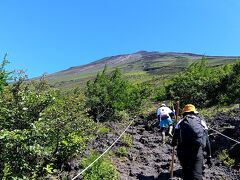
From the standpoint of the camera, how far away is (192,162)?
29.5 ft

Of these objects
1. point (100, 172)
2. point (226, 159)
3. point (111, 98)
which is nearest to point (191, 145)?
point (100, 172)

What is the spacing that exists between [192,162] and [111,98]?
63.5 ft

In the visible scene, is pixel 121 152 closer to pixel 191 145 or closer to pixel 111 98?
pixel 191 145

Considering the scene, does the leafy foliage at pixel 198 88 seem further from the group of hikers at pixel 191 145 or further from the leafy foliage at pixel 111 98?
the group of hikers at pixel 191 145

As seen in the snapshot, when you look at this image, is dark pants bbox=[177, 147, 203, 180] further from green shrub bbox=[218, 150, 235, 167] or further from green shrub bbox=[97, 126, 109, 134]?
green shrub bbox=[97, 126, 109, 134]

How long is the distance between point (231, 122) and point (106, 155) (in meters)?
5.55

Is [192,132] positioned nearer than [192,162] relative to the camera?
No

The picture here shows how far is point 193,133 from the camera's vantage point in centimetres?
914

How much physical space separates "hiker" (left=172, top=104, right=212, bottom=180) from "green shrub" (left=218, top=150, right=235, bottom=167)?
3486 millimetres

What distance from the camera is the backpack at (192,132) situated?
358 inches

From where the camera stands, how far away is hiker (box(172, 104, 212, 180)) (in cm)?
898

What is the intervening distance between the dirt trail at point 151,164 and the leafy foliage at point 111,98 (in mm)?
9825

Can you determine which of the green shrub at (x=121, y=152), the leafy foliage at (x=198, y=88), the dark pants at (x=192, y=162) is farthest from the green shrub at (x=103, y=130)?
the dark pants at (x=192, y=162)

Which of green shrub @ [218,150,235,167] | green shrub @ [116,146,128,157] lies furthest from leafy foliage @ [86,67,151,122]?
green shrub @ [218,150,235,167]
